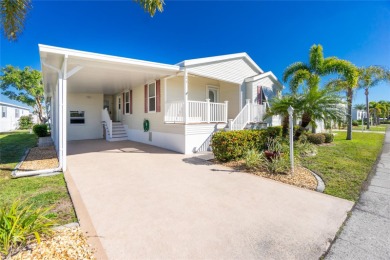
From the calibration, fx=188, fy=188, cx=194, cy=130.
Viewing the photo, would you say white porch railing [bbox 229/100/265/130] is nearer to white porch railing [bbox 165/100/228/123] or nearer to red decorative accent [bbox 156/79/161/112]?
white porch railing [bbox 165/100/228/123]

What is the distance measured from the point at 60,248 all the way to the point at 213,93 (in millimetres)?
11495

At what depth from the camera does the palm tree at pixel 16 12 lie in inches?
219

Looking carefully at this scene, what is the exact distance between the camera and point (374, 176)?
5551 millimetres

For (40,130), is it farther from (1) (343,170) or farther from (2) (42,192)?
(1) (343,170)

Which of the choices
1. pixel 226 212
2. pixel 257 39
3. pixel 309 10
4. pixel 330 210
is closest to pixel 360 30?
pixel 309 10

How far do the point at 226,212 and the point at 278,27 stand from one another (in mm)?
14679

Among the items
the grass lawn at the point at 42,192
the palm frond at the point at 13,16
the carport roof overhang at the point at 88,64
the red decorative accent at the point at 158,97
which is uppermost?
the palm frond at the point at 13,16

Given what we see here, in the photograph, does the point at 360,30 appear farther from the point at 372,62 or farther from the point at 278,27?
the point at 372,62

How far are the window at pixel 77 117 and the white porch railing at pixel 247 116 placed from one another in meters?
11.6

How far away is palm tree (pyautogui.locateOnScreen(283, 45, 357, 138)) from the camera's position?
1162 cm

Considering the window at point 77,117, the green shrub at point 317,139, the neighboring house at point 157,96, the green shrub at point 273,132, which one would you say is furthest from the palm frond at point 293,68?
the window at point 77,117

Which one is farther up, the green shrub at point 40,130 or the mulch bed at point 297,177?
the green shrub at point 40,130

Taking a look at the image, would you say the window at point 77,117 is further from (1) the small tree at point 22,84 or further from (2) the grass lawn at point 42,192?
(1) the small tree at point 22,84

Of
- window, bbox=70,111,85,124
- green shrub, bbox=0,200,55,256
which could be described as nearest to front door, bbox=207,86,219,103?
window, bbox=70,111,85,124
